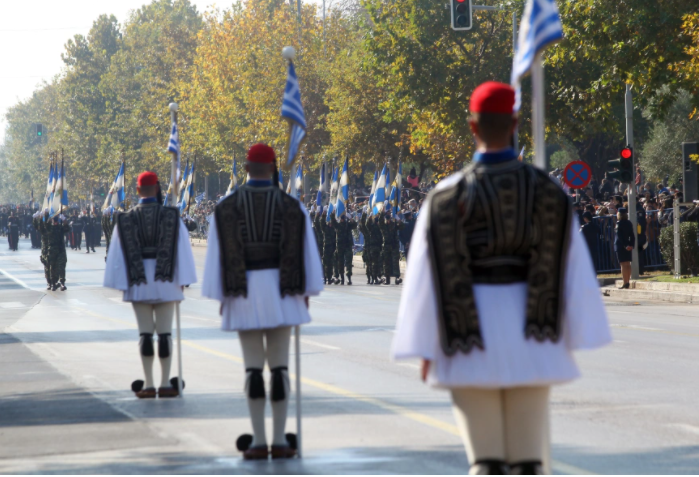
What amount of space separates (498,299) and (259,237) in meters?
3.19

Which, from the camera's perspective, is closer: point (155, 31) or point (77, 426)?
point (77, 426)

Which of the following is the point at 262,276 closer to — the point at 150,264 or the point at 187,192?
the point at 150,264

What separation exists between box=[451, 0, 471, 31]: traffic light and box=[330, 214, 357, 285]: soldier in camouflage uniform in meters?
8.20

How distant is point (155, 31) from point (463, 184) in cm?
8458

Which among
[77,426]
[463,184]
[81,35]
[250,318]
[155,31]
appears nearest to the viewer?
[463,184]

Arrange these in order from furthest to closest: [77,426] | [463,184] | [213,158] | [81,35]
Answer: [81,35]
[213,158]
[77,426]
[463,184]

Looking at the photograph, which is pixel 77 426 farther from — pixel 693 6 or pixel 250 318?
pixel 693 6

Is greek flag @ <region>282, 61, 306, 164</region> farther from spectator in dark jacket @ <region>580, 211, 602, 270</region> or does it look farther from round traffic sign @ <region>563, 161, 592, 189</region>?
round traffic sign @ <region>563, 161, 592, 189</region>

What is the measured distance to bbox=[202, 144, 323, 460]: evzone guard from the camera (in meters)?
7.54

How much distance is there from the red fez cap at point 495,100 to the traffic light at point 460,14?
20875mm

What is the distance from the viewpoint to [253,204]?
763 cm

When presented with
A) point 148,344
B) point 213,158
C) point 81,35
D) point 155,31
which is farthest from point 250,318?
point 81,35

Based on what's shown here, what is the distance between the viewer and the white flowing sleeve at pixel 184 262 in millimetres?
10547

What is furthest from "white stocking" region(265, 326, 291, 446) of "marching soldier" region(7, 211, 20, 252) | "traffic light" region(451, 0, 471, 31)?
"marching soldier" region(7, 211, 20, 252)
